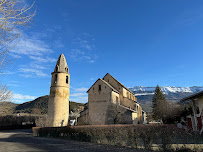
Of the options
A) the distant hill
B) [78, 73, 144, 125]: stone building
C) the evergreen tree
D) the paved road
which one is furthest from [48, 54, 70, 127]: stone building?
the distant hill

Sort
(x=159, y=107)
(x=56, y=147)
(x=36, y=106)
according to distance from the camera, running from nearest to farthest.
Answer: (x=56, y=147) < (x=159, y=107) < (x=36, y=106)

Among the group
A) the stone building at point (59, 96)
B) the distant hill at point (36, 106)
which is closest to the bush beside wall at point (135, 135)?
the stone building at point (59, 96)

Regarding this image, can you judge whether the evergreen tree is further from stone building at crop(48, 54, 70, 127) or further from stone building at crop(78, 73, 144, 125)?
stone building at crop(48, 54, 70, 127)

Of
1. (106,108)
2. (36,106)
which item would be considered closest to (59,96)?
(106,108)

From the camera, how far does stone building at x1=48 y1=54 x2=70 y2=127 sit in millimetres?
30344

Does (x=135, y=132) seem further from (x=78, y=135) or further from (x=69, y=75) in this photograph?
(x=69, y=75)

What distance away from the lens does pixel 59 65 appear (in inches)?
1364

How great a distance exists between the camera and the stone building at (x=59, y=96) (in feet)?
99.6

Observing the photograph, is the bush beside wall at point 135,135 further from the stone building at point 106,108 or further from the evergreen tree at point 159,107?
the evergreen tree at point 159,107

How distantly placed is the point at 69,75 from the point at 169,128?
2860 centimetres

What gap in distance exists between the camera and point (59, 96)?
3175 cm

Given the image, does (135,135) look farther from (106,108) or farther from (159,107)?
(159,107)

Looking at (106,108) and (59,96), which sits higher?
(59,96)

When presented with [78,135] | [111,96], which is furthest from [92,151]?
[111,96]
